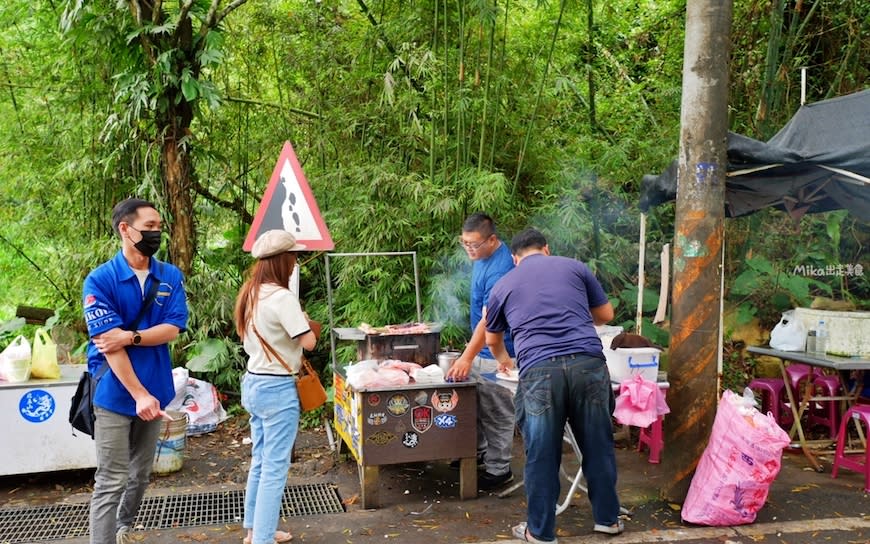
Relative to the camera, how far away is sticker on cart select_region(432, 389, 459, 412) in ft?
14.8

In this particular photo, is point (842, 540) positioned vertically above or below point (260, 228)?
below

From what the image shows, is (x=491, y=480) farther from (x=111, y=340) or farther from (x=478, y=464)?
(x=111, y=340)

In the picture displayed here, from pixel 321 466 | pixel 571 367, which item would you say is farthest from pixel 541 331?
pixel 321 466

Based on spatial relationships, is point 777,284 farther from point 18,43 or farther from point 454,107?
point 18,43

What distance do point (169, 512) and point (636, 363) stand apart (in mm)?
3187

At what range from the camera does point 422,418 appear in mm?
4512

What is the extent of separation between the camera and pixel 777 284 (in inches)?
327

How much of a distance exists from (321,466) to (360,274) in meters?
1.84

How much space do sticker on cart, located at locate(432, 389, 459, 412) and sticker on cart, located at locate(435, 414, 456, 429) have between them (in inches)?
1.6

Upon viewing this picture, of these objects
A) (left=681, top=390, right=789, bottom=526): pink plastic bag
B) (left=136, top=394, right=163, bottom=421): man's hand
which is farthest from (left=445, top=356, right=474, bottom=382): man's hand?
(left=136, top=394, right=163, bottom=421): man's hand

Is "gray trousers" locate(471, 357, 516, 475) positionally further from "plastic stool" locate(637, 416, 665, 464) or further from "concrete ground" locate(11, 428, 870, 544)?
"plastic stool" locate(637, 416, 665, 464)

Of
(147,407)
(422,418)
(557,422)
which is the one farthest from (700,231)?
(147,407)

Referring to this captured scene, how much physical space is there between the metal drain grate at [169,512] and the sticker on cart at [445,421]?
838 millimetres

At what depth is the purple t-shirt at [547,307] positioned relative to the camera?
3.80m
